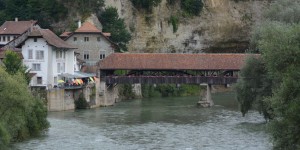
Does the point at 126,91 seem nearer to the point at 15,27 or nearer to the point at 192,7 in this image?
the point at 15,27

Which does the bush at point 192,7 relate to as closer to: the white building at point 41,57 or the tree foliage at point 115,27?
the tree foliage at point 115,27

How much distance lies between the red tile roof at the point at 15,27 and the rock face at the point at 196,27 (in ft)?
34.2

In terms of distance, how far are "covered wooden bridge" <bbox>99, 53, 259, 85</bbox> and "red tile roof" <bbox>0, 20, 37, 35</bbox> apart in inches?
473

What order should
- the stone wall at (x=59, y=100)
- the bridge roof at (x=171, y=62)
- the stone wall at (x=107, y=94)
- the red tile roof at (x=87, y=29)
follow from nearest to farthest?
the stone wall at (x=59, y=100) < the bridge roof at (x=171, y=62) < the stone wall at (x=107, y=94) < the red tile roof at (x=87, y=29)

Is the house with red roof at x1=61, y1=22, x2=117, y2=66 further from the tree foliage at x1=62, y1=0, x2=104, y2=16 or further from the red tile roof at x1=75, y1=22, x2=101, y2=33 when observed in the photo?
the tree foliage at x1=62, y1=0, x2=104, y2=16

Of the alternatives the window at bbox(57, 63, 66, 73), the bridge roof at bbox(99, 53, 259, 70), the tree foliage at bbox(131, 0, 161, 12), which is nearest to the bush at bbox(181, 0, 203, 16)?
the tree foliage at bbox(131, 0, 161, 12)

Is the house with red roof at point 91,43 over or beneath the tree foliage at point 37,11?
beneath

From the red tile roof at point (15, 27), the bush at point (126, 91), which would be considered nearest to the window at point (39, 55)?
the bush at point (126, 91)

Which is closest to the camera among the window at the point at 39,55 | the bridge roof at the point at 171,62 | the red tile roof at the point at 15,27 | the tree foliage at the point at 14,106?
the tree foliage at the point at 14,106

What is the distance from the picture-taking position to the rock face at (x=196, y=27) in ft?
279

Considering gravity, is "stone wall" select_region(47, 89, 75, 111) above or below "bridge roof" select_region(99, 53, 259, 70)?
below

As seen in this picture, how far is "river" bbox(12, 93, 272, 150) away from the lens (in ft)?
125

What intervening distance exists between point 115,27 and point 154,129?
33403 millimetres

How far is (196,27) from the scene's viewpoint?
89.4 metres
